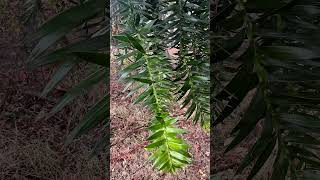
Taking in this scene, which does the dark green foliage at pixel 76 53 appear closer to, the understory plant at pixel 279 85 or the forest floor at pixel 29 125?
the understory plant at pixel 279 85

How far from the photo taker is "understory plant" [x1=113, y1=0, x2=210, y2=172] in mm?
419

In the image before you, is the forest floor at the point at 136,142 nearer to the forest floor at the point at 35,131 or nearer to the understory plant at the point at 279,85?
the understory plant at the point at 279,85

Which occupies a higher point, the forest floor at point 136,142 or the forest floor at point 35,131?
the forest floor at point 136,142

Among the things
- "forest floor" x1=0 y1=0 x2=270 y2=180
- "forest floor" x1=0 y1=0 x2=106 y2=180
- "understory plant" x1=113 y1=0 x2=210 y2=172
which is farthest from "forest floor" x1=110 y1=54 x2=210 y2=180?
"forest floor" x1=0 y1=0 x2=106 y2=180

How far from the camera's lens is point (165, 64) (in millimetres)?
430

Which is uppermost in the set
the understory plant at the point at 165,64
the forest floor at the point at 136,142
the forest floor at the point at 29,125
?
the understory plant at the point at 165,64

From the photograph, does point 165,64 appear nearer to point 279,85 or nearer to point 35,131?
point 279,85

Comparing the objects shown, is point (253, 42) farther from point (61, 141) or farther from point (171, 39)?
point (61, 141)

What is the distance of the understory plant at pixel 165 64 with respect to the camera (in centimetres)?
42

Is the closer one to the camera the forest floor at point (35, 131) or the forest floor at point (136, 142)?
the forest floor at point (136, 142)

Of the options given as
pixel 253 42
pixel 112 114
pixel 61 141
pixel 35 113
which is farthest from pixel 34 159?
pixel 253 42

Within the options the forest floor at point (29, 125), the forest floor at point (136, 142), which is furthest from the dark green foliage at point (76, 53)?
the forest floor at point (29, 125)

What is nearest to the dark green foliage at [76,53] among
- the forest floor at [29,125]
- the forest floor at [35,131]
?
the forest floor at [35,131]

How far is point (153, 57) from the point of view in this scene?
0.43 metres
